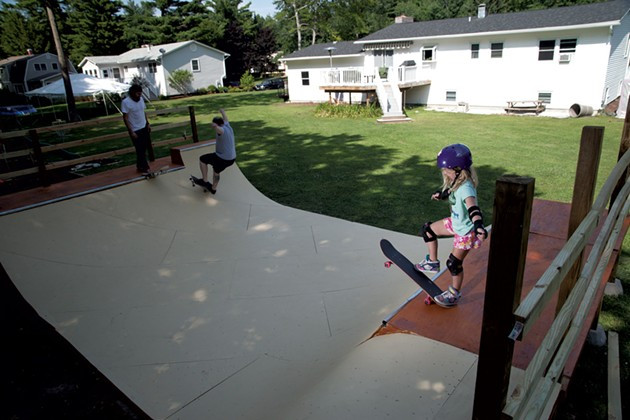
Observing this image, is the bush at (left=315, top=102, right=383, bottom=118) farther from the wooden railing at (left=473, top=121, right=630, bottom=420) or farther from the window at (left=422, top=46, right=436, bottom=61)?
the wooden railing at (left=473, top=121, right=630, bottom=420)

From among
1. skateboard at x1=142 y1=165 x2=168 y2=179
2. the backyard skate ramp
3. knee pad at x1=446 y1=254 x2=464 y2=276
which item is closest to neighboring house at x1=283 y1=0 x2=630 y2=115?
skateboard at x1=142 y1=165 x2=168 y2=179

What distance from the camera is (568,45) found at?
20.9 meters

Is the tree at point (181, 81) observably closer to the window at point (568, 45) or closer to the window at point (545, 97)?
the window at point (545, 97)

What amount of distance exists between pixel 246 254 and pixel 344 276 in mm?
1637

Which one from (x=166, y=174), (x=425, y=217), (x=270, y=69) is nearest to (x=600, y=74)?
(x=425, y=217)

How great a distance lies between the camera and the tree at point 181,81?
4119 centimetres

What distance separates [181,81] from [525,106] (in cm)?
3226

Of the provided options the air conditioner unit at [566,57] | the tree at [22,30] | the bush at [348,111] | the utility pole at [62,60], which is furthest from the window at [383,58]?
the tree at [22,30]

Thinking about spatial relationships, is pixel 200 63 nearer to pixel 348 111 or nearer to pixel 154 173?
pixel 348 111

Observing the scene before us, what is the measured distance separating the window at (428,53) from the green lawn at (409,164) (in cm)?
477

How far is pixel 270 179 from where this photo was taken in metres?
11.1

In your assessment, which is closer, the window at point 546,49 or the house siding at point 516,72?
the house siding at point 516,72

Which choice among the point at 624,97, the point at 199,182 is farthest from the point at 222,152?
the point at 624,97

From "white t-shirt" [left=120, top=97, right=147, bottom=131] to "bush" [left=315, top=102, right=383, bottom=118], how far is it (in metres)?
16.1
